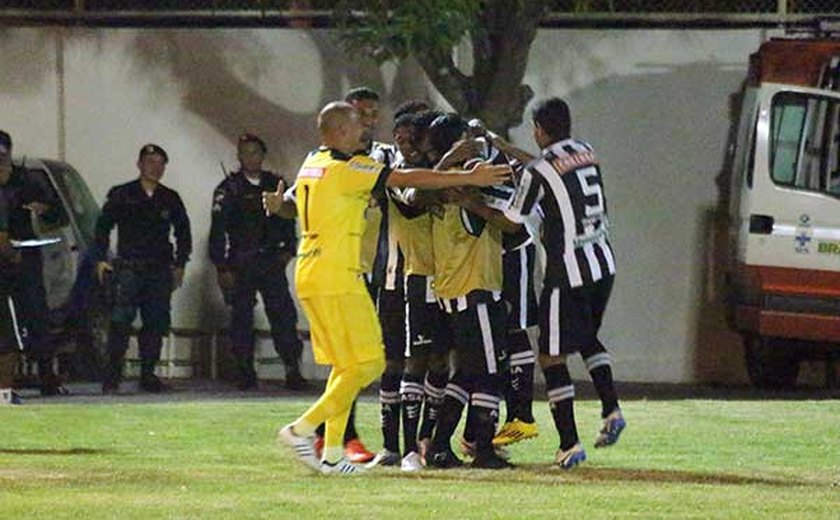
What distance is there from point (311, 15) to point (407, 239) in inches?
375

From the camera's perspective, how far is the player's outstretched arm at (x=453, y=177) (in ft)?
39.9

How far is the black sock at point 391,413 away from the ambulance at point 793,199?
6.98 metres

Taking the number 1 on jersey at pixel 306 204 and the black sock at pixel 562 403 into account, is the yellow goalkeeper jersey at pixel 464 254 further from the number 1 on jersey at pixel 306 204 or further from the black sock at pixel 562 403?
the number 1 on jersey at pixel 306 204

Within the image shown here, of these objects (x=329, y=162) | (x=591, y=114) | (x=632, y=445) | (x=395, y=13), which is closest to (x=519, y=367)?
(x=632, y=445)

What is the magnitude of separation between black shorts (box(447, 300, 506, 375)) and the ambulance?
7.28m

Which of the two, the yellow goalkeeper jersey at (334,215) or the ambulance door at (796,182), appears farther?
the ambulance door at (796,182)

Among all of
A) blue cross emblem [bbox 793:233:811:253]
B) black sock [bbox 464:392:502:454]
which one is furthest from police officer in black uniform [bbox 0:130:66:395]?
black sock [bbox 464:392:502:454]

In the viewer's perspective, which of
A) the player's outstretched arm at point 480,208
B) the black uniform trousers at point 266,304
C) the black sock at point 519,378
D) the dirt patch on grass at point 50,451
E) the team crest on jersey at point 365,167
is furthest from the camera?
the black uniform trousers at point 266,304

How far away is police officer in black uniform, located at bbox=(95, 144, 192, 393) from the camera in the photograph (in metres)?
20.2

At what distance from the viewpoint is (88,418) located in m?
16.7

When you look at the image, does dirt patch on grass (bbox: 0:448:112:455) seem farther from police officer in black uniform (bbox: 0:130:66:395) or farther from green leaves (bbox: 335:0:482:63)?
green leaves (bbox: 335:0:482:63)

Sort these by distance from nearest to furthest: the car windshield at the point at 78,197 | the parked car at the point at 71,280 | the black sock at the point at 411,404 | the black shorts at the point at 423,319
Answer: the black shorts at the point at 423,319 < the black sock at the point at 411,404 < the parked car at the point at 71,280 < the car windshield at the point at 78,197

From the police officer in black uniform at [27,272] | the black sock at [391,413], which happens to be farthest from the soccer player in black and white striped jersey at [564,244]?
the police officer in black uniform at [27,272]

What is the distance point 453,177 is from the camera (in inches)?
479
